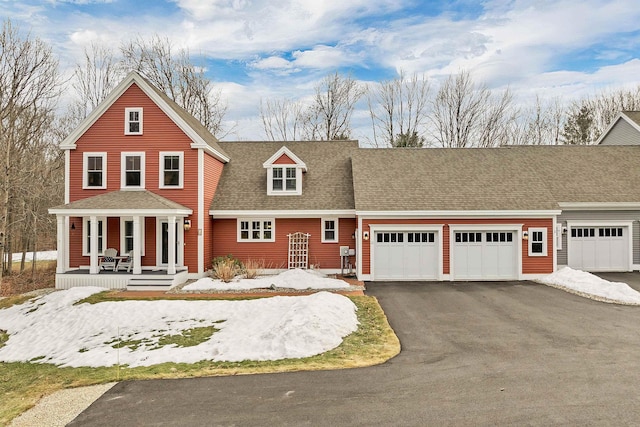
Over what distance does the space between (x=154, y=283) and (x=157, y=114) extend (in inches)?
289

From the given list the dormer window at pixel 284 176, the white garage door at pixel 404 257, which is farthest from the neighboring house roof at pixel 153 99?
the white garage door at pixel 404 257

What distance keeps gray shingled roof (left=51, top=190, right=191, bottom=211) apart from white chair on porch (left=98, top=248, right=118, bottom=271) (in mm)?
2119

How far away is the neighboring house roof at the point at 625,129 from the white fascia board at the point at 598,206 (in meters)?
6.80

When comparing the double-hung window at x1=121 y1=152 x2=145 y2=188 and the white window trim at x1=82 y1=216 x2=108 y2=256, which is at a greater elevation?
the double-hung window at x1=121 y1=152 x2=145 y2=188

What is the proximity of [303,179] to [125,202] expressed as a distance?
811 cm

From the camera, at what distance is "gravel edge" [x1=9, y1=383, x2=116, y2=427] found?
574 centimetres

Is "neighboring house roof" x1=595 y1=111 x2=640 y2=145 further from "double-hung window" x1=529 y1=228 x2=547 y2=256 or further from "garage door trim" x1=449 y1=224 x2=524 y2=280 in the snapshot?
"garage door trim" x1=449 y1=224 x2=524 y2=280

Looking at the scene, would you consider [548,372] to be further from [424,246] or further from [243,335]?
[424,246]

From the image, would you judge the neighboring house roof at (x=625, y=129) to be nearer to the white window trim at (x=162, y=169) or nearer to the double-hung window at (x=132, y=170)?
the white window trim at (x=162, y=169)

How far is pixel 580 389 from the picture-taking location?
6301mm

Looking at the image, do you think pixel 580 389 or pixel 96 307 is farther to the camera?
pixel 96 307

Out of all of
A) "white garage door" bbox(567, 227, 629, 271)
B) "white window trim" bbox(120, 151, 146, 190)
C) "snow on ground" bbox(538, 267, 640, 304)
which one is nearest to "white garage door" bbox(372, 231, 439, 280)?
"snow on ground" bbox(538, 267, 640, 304)

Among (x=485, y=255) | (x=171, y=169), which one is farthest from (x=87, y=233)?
(x=485, y=255)

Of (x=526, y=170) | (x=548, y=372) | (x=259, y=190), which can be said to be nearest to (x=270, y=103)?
(x=259, y=190)
